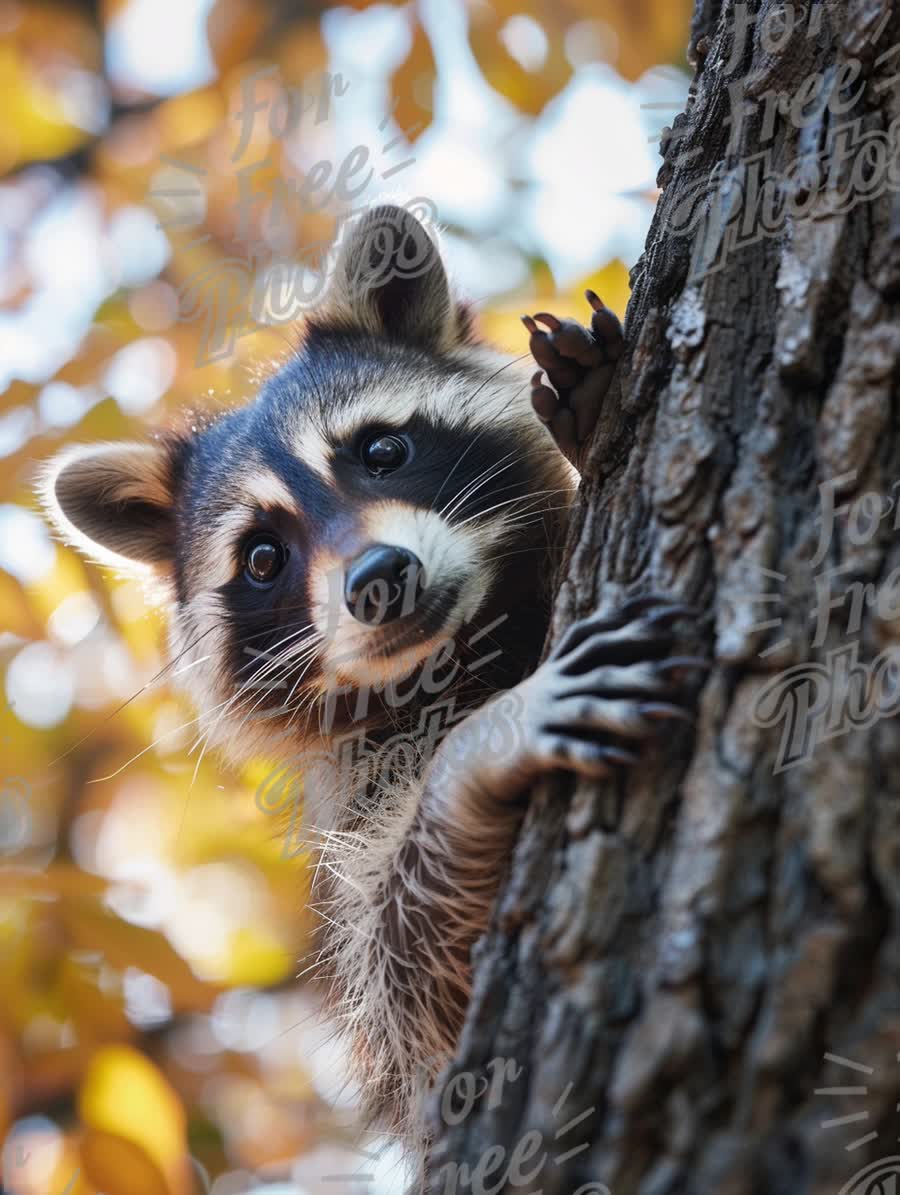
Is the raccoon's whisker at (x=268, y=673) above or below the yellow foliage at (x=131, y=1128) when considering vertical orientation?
above

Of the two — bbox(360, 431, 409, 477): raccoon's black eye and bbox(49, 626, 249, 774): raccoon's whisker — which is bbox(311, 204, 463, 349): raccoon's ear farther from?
bbox(49, 626, 249, 774): raccoon's whisker

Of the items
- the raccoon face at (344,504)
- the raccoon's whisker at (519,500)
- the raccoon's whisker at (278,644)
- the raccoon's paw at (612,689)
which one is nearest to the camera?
the raccoon's paw at (612,689)

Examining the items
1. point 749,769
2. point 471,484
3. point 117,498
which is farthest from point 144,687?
point 749,769

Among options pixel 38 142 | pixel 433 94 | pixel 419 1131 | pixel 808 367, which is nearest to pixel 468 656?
pixel 419 1131

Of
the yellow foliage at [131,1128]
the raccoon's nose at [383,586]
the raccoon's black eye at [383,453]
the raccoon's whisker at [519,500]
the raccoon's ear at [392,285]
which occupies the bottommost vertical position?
the yellow foliage at [131,1128]

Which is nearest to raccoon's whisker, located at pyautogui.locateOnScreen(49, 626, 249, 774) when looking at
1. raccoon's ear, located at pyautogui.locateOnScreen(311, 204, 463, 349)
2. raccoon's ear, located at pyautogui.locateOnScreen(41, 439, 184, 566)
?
raccoon's ear, located at pyautogui.locateOnScreen(41, 439, 184, 566)

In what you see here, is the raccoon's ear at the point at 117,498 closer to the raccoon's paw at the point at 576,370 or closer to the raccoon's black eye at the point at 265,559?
the raccoon's black eye at the point at 265,559

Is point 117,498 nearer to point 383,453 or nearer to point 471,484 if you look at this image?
point 383,453

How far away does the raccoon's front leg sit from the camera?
1.54m

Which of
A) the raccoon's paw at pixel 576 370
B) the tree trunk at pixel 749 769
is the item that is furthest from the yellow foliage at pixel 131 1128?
the raccoon's paw at pixel 576 370

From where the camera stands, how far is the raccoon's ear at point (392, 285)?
322 centimetres

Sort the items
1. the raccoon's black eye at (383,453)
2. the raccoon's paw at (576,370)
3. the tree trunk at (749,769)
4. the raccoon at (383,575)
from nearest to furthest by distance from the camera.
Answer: the tree trunk at (749,769), the raccoon's paw at (576,370), the raccoon at (383,575), the raccoon's black eye at (383,453)

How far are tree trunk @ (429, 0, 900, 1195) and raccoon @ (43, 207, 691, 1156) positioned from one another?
35 cm

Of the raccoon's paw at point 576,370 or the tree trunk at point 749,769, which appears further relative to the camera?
the raccoon's paw at point 576,370
